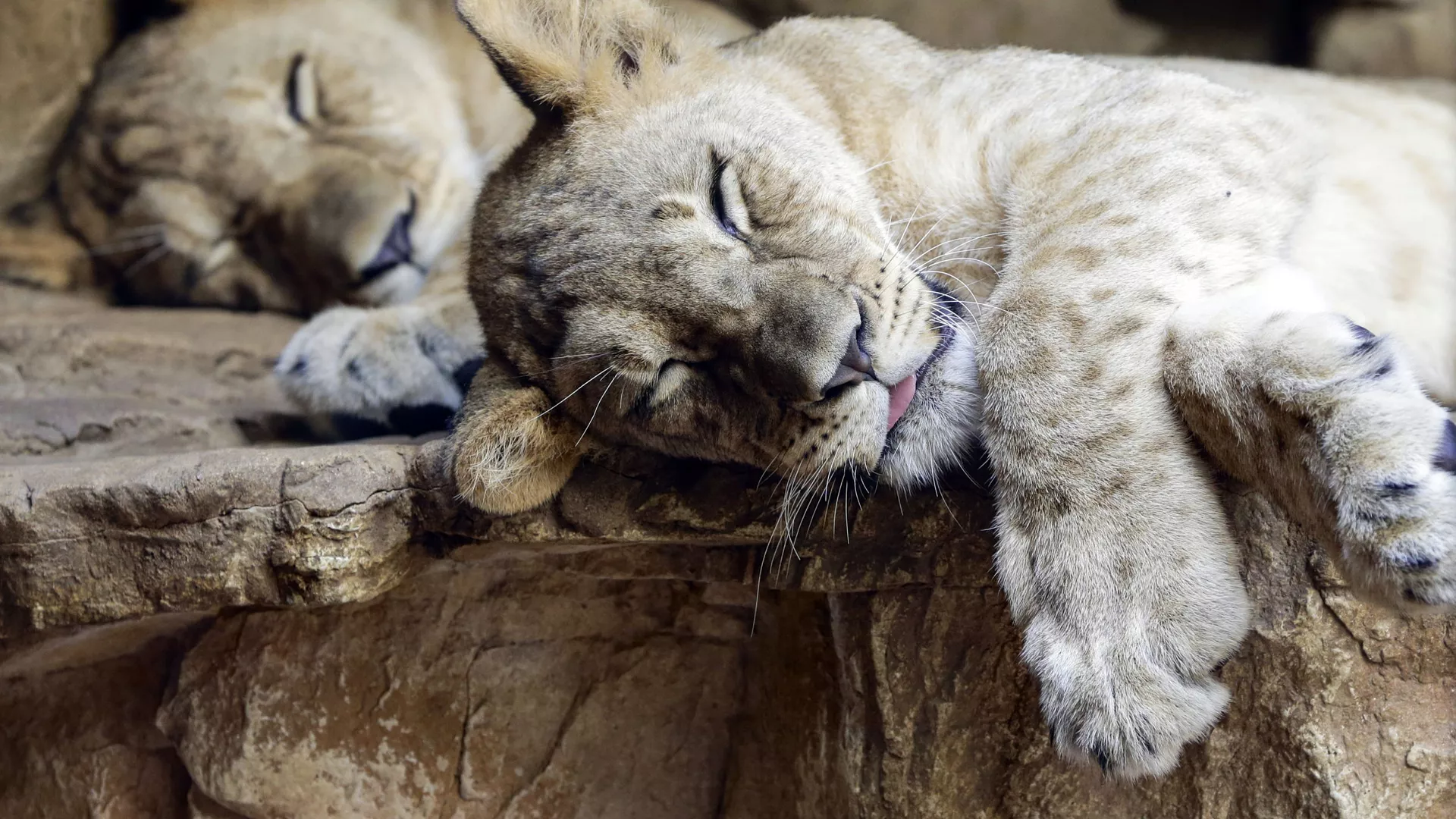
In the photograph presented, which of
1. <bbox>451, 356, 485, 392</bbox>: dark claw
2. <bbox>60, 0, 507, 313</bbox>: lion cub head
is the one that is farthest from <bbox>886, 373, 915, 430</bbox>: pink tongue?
<bbox>60, 0, 507, 313</bbox>: lion cub head

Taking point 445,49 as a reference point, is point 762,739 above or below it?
below

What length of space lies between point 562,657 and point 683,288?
1106 millimetres

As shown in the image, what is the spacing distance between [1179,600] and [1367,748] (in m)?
0.47

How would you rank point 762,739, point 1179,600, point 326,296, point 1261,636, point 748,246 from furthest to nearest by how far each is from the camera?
point 326,296 < point 762,739 < point 748,246 < point 1261,636 < point 1179,600

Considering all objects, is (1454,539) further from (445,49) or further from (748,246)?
(445,49)

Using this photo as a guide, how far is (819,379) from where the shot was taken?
2.13m

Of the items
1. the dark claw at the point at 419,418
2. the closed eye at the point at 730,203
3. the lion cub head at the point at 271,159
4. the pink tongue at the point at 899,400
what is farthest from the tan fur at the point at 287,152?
the pink tongue at the point at 899,400

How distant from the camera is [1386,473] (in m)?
1.68

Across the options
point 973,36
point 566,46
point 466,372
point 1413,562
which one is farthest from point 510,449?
point 973,36

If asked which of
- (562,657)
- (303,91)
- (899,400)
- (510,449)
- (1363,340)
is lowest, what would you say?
(562,657)

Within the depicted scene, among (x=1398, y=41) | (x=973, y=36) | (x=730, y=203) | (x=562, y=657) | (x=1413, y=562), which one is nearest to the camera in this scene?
(x=1413, y=562)

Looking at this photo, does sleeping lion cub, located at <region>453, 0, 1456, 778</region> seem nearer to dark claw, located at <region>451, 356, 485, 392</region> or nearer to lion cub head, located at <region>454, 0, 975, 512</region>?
lion cub head, located at <region>454, 0, 975, 512</region>

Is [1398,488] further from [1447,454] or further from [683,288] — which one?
[683,288]

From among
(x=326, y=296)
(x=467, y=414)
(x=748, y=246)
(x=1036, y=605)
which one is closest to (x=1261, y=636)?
(x=1036, y=605)
